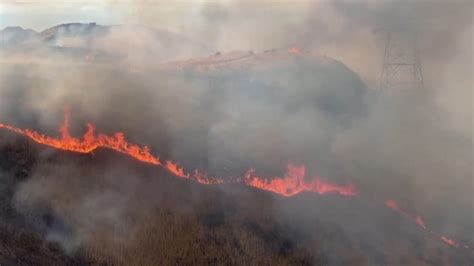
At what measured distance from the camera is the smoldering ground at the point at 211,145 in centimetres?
3122

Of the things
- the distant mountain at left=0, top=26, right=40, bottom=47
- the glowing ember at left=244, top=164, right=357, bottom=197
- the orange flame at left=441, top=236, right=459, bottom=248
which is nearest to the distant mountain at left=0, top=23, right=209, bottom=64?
the distant mountain at left=0, top=26, right=40, bottom=47

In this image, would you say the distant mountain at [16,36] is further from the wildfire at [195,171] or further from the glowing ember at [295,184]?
the glowing ember at [295,184]

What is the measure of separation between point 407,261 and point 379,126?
1678cm

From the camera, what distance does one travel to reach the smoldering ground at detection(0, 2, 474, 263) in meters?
Answer: 31.2

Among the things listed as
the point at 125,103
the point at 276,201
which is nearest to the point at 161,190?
the point at 276,201

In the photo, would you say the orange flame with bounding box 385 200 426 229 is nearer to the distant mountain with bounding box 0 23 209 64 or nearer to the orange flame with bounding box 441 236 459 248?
the orange flame with bounding box 441 236 459 248

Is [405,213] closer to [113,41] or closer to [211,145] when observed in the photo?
[211,145]

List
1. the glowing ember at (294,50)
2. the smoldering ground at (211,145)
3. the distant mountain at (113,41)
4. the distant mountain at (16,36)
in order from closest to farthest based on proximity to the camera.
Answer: the smoldering ground at (211,145), the glowing ember at (294,50), the distant mountain at (113,41), the distant mountain at (16,36)

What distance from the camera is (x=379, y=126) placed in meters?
45.9

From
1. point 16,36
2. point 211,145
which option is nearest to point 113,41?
point 16,36

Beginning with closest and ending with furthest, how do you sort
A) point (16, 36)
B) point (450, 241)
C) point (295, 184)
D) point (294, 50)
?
point (450, 241) < point (295, 184) < point (294, 50) < point (16, 36)

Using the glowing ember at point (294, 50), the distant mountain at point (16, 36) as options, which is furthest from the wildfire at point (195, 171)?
the distant mountain at point (16, 36)

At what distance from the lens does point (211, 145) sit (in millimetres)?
36062

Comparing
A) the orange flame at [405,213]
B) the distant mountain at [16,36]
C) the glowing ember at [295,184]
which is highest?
the glowing ember at [295,184]
